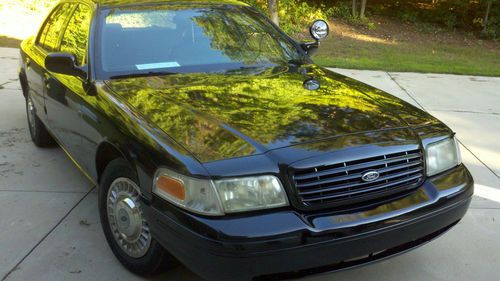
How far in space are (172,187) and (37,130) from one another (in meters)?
3.08

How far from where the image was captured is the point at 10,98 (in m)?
6.82

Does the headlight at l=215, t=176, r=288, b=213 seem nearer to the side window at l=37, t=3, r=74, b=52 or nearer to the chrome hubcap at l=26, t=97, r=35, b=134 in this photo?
the side window at l=37, t=3, r=74, b=52

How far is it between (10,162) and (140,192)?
2.63m

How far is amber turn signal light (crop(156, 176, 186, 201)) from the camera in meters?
2.38

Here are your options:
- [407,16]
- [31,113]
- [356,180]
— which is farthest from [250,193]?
[407,16]

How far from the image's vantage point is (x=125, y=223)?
2928mm

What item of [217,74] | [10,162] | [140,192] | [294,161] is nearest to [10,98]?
[10,162]

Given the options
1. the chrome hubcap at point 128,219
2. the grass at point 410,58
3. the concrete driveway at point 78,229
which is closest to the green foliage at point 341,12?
the grass at point 410,58

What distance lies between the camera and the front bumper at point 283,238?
88.4 inches

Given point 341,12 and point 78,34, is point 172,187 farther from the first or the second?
point 341,12

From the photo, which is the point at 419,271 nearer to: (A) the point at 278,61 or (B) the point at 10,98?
(A) the point at 278,61

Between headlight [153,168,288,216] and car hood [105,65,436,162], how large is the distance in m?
0.14

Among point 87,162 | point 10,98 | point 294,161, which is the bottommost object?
point 10,98

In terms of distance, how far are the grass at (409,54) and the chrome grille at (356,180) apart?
7273mm
